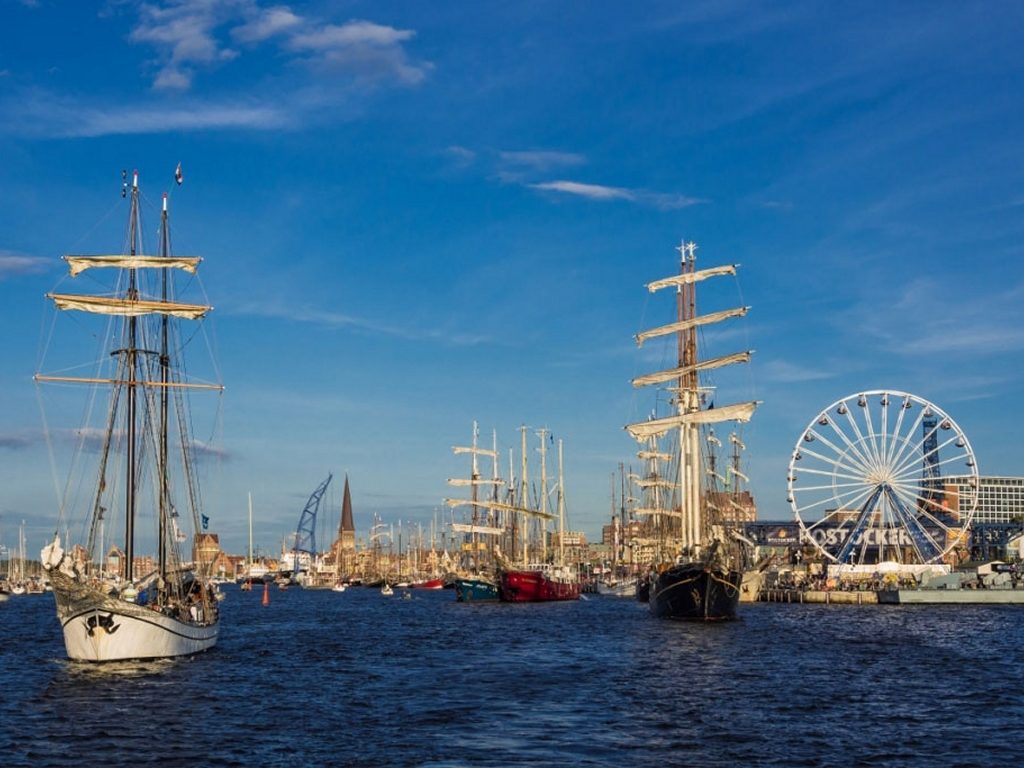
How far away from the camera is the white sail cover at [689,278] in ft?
365

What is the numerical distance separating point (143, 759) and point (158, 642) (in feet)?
70.7

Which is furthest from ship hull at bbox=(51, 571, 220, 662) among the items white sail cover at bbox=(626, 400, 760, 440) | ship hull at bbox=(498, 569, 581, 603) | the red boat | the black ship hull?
the red boat

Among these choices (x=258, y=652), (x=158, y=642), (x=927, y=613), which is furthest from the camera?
(x=927, y=613)

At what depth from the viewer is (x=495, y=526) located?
16712cm

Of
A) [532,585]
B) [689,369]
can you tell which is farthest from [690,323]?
[532,585]

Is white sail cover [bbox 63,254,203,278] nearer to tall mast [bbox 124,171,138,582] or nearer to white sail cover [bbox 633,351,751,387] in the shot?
tall mast [bbox 124,171,138,582]

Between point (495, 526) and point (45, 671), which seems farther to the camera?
point (495, 526)

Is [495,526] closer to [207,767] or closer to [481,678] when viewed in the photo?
[481,678]

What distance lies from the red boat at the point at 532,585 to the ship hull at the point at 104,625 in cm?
8755

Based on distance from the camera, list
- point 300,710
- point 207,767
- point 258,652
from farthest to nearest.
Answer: point 258,652 → point 300,710 → point 207,767

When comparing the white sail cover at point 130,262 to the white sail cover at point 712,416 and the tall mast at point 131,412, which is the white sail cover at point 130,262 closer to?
the tall mast at point 131,412

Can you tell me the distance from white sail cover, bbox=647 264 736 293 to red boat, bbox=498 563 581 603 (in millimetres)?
41060

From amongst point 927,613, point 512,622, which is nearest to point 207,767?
point 512,622

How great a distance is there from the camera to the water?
3438 cm
